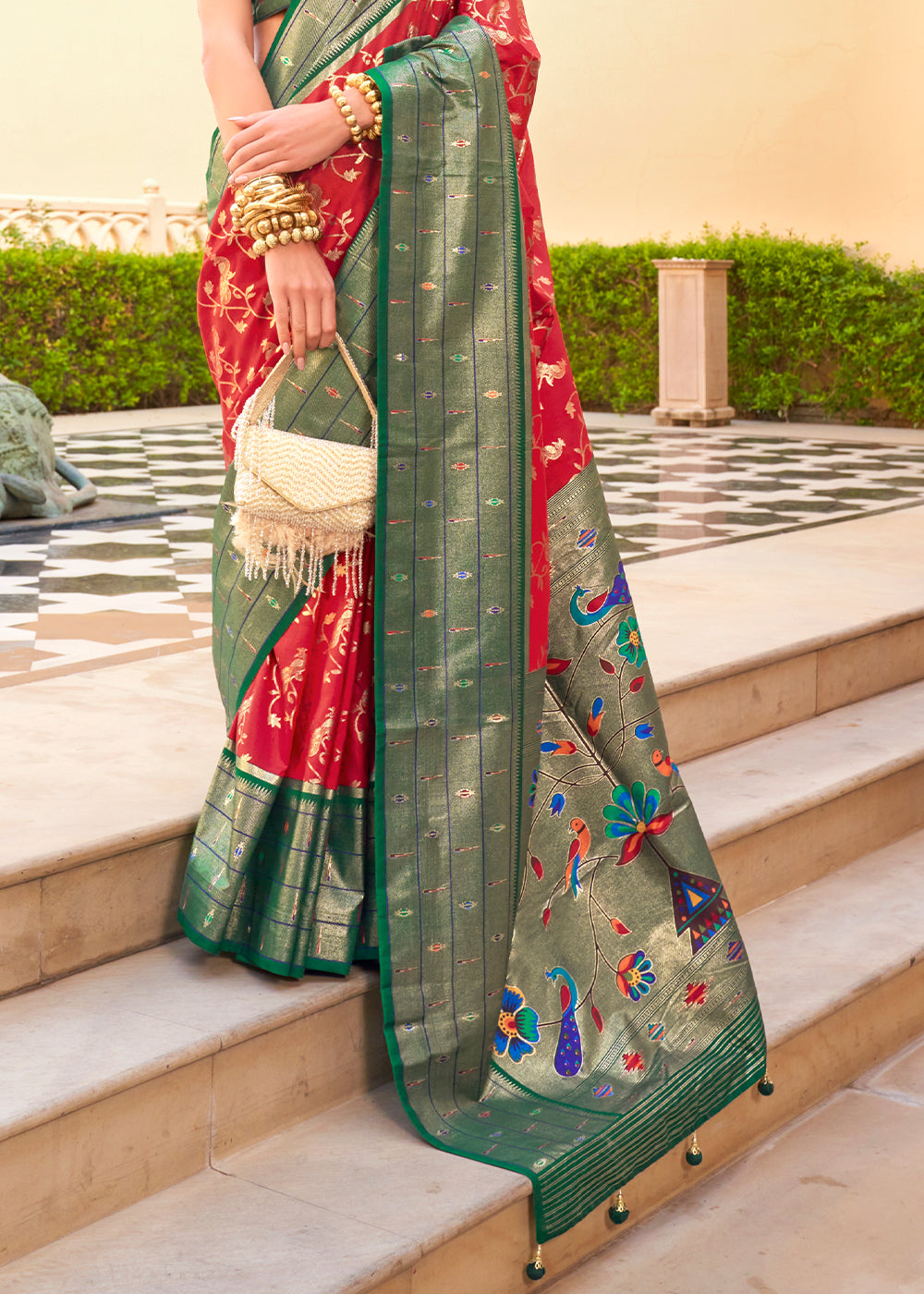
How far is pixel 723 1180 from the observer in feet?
6.40

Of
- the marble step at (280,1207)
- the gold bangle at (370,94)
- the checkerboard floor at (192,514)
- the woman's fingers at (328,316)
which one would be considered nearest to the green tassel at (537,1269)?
the marble step at (280,1207)

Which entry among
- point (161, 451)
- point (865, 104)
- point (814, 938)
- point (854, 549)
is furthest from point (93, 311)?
point (814, 938)

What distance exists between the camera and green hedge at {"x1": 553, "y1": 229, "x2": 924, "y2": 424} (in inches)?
348

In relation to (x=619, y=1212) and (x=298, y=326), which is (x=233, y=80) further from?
(x=619, y=1212)

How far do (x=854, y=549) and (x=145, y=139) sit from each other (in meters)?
10.4

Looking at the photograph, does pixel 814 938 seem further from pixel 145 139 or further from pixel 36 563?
pixel 145 139

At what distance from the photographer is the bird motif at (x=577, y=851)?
1887 mm

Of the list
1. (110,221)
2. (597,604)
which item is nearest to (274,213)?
(597,604)

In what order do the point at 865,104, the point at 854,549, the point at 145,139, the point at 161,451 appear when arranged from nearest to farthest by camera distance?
the point at 854,549, the point at 161,451, the point at 865,104, the point at 145,139

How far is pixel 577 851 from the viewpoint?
74.7 inches

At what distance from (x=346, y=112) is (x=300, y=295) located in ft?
0.65

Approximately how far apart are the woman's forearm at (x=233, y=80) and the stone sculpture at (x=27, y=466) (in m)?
3.62

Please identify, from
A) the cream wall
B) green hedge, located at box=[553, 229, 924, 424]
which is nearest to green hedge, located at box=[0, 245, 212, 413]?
green hedge, located at box=[553, 229, 924, 424]

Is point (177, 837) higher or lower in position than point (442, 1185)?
higher
